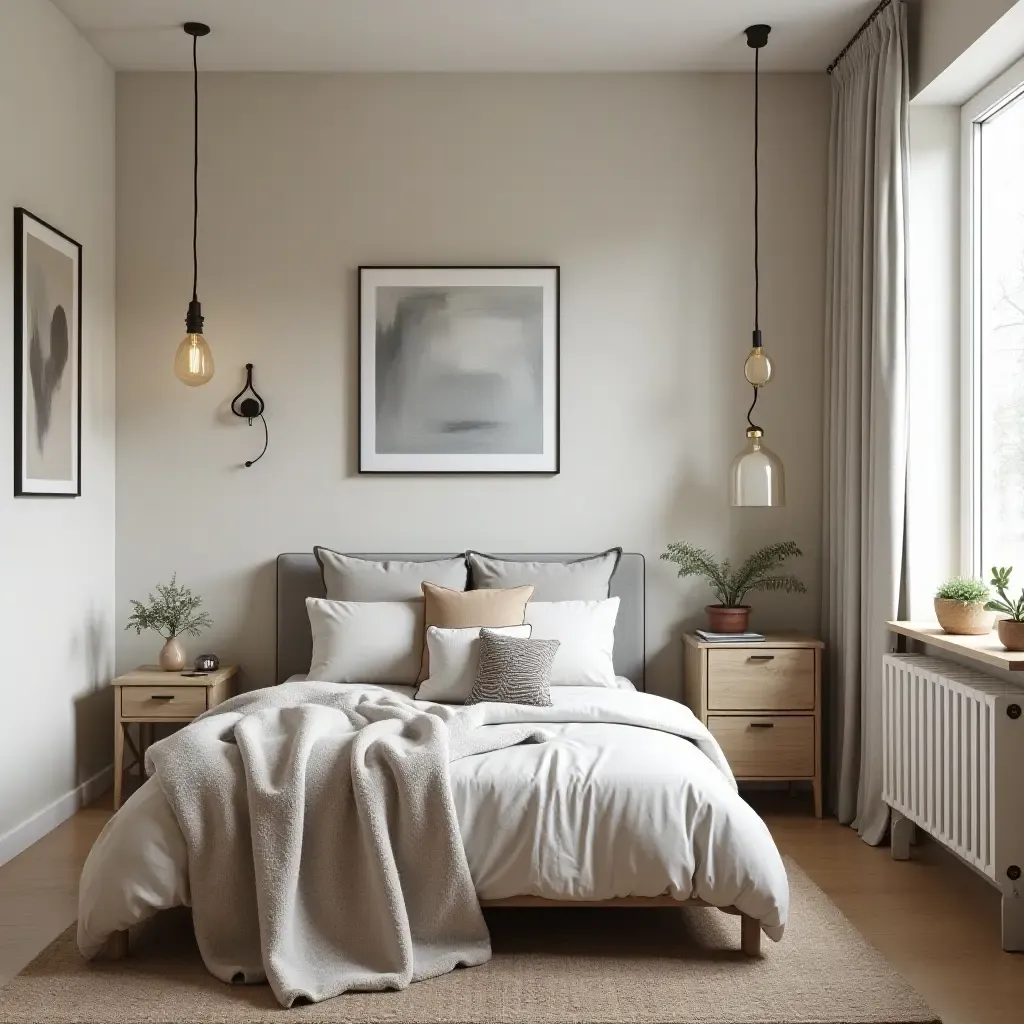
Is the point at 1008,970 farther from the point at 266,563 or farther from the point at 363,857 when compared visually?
the point at 266,563

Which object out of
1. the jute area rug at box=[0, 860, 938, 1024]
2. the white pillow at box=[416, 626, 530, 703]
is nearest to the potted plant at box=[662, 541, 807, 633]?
the white pillow at box=[416, 626, 530, 703]

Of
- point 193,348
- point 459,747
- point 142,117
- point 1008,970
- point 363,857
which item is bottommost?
point 1008,970

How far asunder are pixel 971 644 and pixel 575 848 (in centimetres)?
139

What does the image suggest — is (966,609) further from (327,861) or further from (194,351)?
(194,351)

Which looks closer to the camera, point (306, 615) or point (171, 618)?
point (171, 618)

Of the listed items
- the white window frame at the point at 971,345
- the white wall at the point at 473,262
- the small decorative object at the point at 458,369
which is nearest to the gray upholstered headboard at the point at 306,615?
the white wall at the point at 473,262

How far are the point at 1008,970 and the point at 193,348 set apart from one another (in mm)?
3361

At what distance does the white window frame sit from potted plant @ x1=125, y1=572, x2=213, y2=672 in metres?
3.02

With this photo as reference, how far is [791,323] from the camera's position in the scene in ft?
15.1

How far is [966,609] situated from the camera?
3393 mm

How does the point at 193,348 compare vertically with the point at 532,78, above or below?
below

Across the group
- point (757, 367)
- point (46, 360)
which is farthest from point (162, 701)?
point (757, 367)

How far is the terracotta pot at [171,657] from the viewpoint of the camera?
4.29 metres

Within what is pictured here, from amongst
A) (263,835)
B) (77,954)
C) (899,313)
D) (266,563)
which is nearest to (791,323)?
(899,313)
